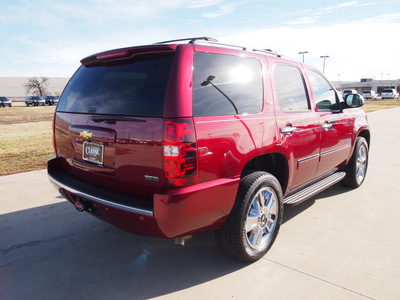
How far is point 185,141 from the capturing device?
236cm

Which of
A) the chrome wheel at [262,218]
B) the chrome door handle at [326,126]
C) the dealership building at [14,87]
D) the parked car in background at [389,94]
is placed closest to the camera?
the chrome wheel at [262,218]

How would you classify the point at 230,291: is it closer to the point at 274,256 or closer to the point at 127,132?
the point at 274,256

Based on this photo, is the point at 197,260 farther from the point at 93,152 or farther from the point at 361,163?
the point at 361,163

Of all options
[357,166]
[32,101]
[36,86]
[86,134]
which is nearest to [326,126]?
[357,166]

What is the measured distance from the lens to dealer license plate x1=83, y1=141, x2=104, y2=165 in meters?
2.80

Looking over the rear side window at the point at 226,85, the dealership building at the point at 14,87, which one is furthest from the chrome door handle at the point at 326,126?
the dealership building at the point at 14,87

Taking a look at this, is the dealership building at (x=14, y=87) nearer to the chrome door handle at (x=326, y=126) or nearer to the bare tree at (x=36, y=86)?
the bare tree at (x=36, y=86)

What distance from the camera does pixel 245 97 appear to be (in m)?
2.98

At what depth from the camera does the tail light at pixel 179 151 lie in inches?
92.4

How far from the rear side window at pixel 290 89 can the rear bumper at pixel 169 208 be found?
4.01 feet

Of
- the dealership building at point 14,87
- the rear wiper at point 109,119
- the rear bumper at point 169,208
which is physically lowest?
the rear bumper at point 169,208

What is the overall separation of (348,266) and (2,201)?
4.50 meters

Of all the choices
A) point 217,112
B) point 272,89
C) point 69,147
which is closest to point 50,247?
point 69,147

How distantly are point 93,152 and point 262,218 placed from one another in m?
1.68
